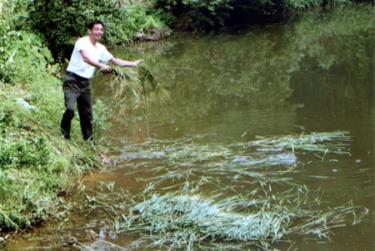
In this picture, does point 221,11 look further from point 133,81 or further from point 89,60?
point 89,60

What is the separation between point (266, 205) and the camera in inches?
204

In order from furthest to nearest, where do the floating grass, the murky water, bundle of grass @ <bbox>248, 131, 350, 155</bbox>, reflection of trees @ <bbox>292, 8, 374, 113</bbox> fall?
reflection of trees @ <bbox>292, 8, 374, 113</bbox> < bundle of grass @ <bbox>248, 131, 350, 155</bbox> < the murky water < the floating grass

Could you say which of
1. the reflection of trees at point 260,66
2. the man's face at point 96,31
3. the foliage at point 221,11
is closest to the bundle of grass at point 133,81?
the man's face at point 96,31

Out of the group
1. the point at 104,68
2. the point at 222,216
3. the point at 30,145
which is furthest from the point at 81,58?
the point at 222,216

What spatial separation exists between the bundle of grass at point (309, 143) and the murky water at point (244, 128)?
0.08 m

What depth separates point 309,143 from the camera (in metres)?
6.96

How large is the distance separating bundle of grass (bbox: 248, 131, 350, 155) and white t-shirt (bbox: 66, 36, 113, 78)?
84.4 inches

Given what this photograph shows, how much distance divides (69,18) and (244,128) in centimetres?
541

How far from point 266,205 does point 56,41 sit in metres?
8.16

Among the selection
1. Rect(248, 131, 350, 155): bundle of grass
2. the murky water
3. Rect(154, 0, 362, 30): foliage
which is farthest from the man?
Rect(154, 0, 362, 30): foliage

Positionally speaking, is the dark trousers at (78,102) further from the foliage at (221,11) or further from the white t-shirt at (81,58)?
the foliage at (221,11)

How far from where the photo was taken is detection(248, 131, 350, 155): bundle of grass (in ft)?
22.2

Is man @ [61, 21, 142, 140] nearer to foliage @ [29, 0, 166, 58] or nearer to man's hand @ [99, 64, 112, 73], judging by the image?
man's hand @ [99, 64, 112, 73]

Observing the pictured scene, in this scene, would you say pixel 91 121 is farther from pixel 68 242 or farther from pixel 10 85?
pixel 68 242
